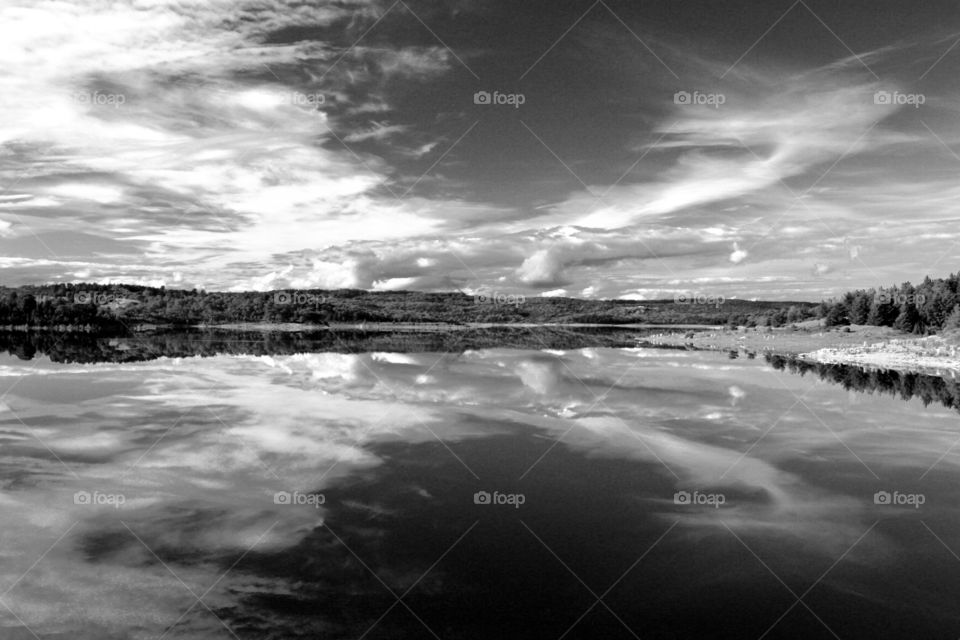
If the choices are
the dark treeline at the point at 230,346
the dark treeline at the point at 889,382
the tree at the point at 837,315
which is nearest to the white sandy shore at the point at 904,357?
the dark treeline at the point at 889,382

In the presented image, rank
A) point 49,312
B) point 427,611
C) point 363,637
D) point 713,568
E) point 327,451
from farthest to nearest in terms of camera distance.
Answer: point 49,312 < point 327,451 < point 713,568 < point 427,611 < point 363,637

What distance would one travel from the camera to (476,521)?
11.9m

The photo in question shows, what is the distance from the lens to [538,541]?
11031 millimetres

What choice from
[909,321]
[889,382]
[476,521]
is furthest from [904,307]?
[476,521]

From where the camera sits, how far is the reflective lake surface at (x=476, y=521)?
337 inches

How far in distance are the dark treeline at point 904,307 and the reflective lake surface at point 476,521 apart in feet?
273

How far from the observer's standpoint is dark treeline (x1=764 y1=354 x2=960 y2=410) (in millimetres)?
29484

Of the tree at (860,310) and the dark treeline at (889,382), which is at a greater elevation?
the tree at (860,310)

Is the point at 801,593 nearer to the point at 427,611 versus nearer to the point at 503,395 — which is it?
the point at 427,611

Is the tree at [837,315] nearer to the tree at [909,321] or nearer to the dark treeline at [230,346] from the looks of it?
the tree at [909,321]

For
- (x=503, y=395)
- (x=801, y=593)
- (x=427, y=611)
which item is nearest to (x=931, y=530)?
(x=801, y=593)

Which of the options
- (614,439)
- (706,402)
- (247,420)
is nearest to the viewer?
(614,439)

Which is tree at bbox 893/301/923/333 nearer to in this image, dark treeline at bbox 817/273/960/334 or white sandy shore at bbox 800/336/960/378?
dark treeline at bbox 817/273/960/334

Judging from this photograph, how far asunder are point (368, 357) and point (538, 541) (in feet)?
137
